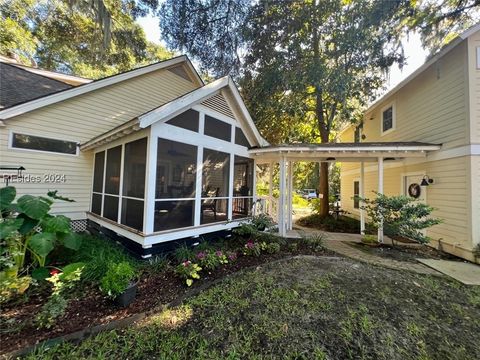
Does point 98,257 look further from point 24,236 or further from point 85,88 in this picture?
point 85,88

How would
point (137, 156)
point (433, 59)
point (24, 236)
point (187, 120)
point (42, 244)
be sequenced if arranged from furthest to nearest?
point (433, 59)
point (187, 120)
point (137, 156)
point (24, 236)
point (42, 244)

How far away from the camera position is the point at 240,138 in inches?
288

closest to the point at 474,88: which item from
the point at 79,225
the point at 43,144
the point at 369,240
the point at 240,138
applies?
the point at 369,240

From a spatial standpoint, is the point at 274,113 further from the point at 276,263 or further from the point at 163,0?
the point at 276,263

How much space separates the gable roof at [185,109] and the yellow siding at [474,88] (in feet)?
18.2

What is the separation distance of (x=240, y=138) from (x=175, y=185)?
9.61ft

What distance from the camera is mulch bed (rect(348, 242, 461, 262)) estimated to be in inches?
228

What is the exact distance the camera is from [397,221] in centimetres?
594

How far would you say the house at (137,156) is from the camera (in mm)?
4957

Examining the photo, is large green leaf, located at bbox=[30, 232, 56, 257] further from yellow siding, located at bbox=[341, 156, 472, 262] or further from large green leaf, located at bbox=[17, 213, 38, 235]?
yellow siding, located at bbox=[341, 156, 472, 262]

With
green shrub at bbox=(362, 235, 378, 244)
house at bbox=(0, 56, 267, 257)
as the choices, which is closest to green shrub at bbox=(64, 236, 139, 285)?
house at bbox=(0, 56, 267, 257)

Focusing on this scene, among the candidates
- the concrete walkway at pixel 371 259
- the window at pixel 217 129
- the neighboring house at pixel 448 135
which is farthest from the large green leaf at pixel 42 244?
the neighboring house at pixel 448 135

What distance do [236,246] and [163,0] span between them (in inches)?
393

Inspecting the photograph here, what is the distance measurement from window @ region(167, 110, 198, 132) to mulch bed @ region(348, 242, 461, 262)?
5.90 meters
